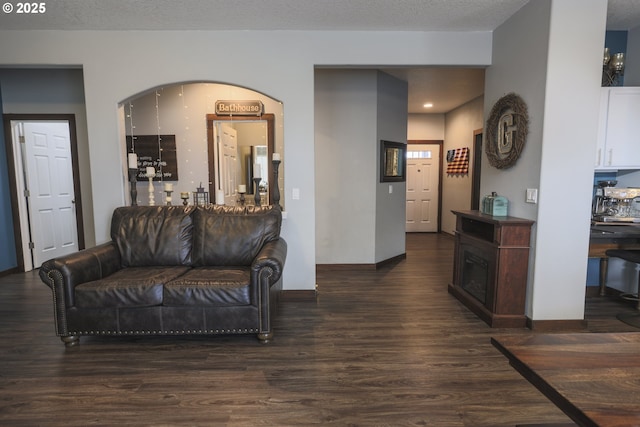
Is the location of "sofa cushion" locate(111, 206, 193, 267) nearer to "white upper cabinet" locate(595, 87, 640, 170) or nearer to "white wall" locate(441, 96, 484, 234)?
"white upper cabinet" locate(595, 87, 640, 170)

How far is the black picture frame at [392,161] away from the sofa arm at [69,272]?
3.51 m

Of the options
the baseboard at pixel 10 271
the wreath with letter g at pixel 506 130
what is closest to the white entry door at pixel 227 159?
the baseboard at pixel 10 271

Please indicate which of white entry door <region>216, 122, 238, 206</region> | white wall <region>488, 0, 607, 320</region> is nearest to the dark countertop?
white wall <region>488, 0, 607, 320</region>

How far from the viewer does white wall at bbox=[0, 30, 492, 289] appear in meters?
3.33

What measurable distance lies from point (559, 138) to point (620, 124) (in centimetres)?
101

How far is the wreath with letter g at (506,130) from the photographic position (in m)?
2.92

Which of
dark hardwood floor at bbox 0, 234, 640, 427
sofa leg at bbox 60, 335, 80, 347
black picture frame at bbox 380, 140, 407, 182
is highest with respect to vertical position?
black picture frame at bbox 380, 140, 407, 182

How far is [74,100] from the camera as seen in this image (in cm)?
455

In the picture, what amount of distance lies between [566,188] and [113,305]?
3.66 meters

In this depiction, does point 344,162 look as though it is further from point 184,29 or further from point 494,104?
point 184,29

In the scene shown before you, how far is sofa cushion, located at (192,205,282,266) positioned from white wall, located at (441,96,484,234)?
4.62 metres

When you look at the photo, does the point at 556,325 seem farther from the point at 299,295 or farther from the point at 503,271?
the point at 299,295

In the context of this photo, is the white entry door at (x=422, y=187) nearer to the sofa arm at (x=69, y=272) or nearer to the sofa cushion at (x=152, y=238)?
the sofa cushion at (x=152, y=238)

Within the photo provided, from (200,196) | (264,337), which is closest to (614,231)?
(264,337)
